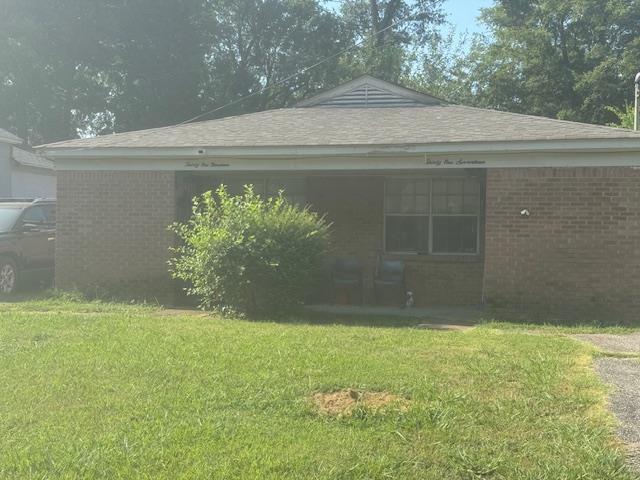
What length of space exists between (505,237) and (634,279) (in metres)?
1.95

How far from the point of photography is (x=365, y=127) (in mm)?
12492

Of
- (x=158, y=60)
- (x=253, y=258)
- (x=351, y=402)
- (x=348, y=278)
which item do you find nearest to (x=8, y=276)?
(x=253, y=258)

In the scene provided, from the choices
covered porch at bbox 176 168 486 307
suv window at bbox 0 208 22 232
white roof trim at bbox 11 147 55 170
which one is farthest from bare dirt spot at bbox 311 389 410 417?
white roof trim at bbox 11 147 55 170

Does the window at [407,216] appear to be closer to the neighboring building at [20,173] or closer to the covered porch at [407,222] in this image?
the covered porch at [407,222]

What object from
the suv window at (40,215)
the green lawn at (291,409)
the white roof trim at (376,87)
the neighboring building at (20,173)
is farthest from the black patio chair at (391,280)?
the neighboring building at (20,173)

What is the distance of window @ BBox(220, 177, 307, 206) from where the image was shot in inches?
524

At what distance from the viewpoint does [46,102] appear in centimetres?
3144

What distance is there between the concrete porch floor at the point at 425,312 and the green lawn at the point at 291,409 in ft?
7.38

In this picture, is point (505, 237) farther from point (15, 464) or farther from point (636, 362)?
point (15, 464)

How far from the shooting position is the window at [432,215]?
40.9ft

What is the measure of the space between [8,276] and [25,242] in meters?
0.77

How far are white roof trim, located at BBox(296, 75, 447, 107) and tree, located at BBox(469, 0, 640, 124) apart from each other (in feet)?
56.3

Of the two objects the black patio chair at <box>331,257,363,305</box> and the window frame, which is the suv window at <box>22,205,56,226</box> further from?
the window frame

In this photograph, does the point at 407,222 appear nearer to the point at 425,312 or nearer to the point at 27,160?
the point at 425,312
